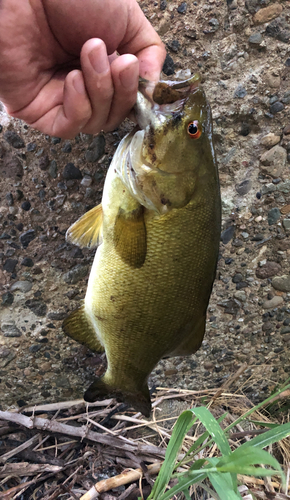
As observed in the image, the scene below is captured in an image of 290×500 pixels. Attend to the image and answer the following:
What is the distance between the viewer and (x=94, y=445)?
A: 154 centimetres

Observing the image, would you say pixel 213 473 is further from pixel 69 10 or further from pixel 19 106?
pixel 69 10

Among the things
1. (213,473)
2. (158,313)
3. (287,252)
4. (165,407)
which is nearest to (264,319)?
(287,252)

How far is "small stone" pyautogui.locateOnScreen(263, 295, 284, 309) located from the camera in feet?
5.34

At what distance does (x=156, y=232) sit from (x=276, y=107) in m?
0.78

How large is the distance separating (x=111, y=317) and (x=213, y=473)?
49 centimetres

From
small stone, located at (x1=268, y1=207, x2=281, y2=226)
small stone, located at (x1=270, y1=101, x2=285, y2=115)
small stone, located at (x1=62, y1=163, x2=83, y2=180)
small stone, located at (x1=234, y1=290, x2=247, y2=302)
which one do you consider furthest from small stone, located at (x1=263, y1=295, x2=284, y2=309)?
small stone, located at (x1=62, y1=163, x2=83, y2=180)

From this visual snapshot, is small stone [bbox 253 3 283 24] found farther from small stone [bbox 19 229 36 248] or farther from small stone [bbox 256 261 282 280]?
small stone [bbox 19 229 36 248]

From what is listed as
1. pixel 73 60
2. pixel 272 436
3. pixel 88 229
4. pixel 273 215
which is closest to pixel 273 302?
pixel 273 215

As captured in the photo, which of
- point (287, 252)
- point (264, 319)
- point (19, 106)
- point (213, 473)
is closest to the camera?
point (213, 473)

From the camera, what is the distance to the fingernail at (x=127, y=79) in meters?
0.74

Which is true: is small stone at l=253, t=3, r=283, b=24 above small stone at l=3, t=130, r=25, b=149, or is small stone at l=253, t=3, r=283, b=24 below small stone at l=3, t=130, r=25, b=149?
above

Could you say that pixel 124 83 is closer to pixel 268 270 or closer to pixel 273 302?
pixel 268 270

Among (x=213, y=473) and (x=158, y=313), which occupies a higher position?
(x=158, y=313)

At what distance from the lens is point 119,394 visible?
3.71 ft
